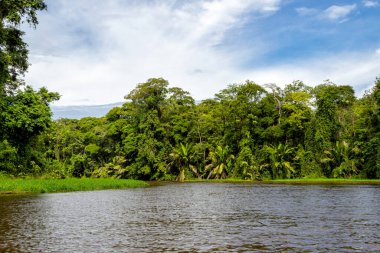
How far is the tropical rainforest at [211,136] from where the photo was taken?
137 ft

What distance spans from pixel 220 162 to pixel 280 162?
1085 centimetres

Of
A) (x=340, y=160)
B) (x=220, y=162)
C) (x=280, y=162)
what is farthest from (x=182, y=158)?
(x=340, y=160)

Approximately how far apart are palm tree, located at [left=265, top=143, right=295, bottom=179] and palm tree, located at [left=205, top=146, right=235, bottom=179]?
7071 mm

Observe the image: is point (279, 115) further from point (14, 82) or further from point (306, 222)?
point (306, 222)

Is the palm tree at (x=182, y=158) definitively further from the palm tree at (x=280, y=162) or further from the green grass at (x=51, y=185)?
the green grass at (x=51, y=185)

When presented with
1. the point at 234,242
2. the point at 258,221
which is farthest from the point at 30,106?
the point at 234,242

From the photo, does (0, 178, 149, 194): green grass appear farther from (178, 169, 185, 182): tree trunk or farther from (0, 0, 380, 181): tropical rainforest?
(178, 169, 185, 182): tree trunk

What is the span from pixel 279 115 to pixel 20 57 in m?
41.3

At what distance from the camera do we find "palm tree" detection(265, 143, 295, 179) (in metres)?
58.5

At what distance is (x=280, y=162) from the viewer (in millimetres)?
59000

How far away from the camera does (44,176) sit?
43250 millimetres

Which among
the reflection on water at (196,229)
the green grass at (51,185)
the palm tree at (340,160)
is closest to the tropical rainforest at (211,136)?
the palm tree at (340,160)

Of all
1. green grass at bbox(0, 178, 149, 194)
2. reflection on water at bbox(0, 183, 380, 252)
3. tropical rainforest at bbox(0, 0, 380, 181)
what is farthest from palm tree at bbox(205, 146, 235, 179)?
reflection on water at bbox(0, 183, 380, 252)

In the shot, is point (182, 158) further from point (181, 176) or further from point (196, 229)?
point (196, 229)
